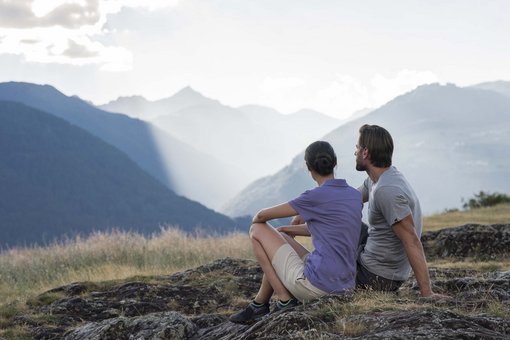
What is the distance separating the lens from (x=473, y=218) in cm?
2630

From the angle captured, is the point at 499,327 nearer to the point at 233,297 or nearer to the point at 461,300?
the point at 461,300

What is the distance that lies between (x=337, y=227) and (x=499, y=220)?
64.2ft

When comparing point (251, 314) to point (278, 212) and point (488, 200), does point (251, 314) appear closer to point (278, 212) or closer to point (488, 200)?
point (278, 212)

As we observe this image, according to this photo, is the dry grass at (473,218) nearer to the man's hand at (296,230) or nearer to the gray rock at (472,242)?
the gray rock at (472,242)

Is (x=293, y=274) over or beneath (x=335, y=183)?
beneath

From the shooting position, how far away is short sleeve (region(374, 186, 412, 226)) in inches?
262

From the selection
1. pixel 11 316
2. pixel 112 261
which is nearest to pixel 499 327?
pixel 11 316

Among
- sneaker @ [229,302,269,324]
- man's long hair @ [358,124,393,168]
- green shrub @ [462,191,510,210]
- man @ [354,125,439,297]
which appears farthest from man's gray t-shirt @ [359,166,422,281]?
green shrub @ [462,191,510,210]

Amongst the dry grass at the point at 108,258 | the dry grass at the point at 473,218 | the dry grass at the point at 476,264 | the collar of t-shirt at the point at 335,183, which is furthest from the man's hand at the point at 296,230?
the dry grass at the point at 473,218

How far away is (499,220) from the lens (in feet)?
80.3

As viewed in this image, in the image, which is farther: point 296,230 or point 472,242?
point 472,242

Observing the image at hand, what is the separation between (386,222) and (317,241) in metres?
0.84

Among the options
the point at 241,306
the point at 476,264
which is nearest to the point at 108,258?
the point at 241,306

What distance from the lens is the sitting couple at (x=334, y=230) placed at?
650 cm
